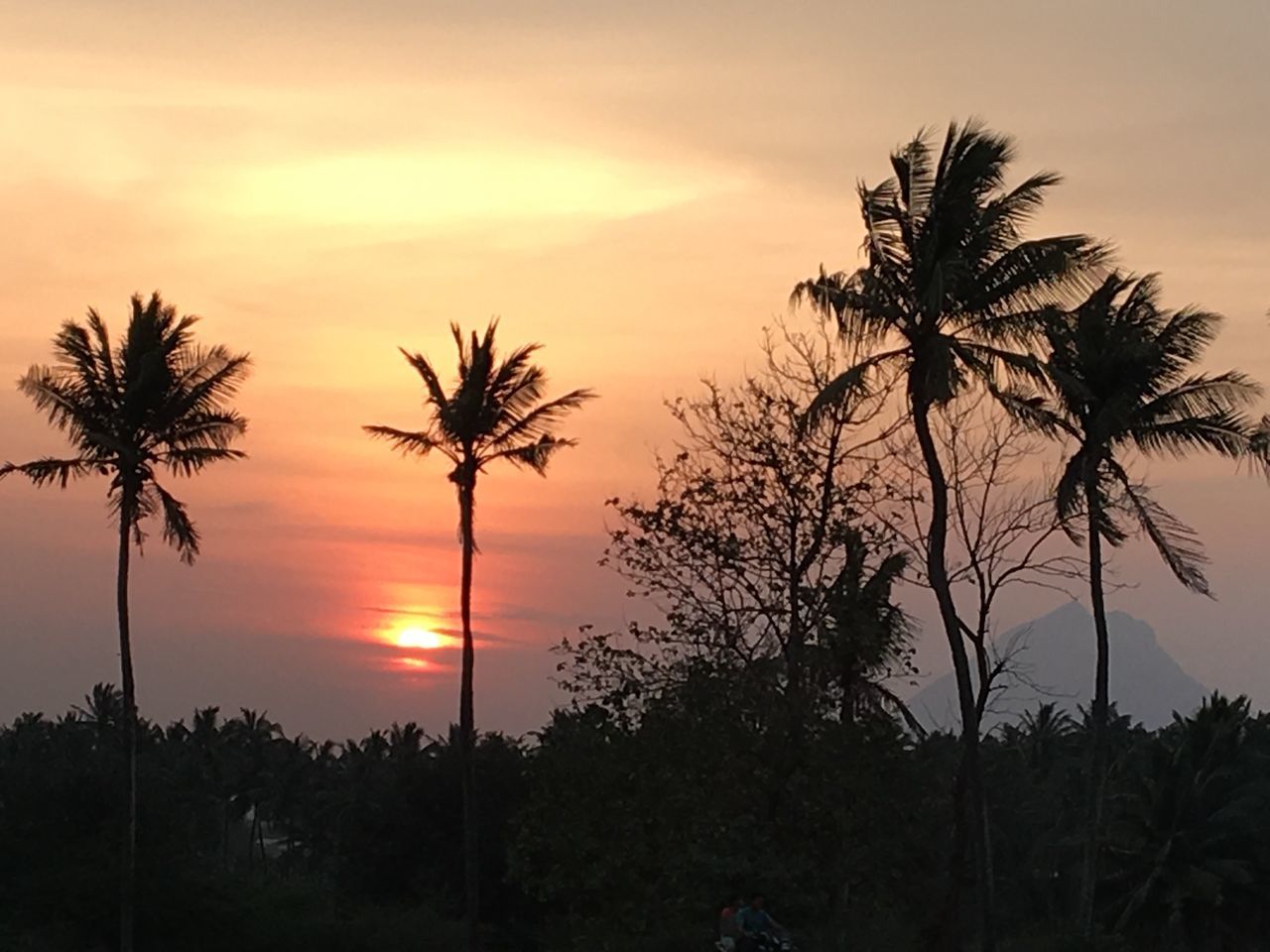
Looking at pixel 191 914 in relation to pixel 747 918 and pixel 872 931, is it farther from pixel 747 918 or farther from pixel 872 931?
pixel 747 918

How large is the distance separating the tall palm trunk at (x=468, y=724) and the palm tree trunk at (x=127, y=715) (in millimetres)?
10241

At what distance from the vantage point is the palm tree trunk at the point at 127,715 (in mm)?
48125

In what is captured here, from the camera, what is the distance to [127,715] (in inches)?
1882

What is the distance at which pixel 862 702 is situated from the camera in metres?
33.8

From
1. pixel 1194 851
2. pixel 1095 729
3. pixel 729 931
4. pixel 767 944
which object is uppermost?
pixel 1095 729

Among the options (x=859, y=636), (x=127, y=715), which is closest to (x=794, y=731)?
(x=859, y=636)

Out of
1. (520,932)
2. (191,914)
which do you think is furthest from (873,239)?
(520,932)

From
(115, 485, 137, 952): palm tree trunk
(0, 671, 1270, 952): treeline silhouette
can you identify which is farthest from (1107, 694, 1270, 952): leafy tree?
(115, 485, 137, 952): palm tree trunk

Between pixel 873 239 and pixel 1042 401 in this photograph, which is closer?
pixel 873 239

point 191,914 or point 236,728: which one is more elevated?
point 236,728

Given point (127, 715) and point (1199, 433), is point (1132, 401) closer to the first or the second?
point (1199, 433)

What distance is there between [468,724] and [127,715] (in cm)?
1223

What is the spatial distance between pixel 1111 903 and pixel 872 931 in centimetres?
2755

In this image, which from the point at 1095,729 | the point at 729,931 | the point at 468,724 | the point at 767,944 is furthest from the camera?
the point at 468,724
